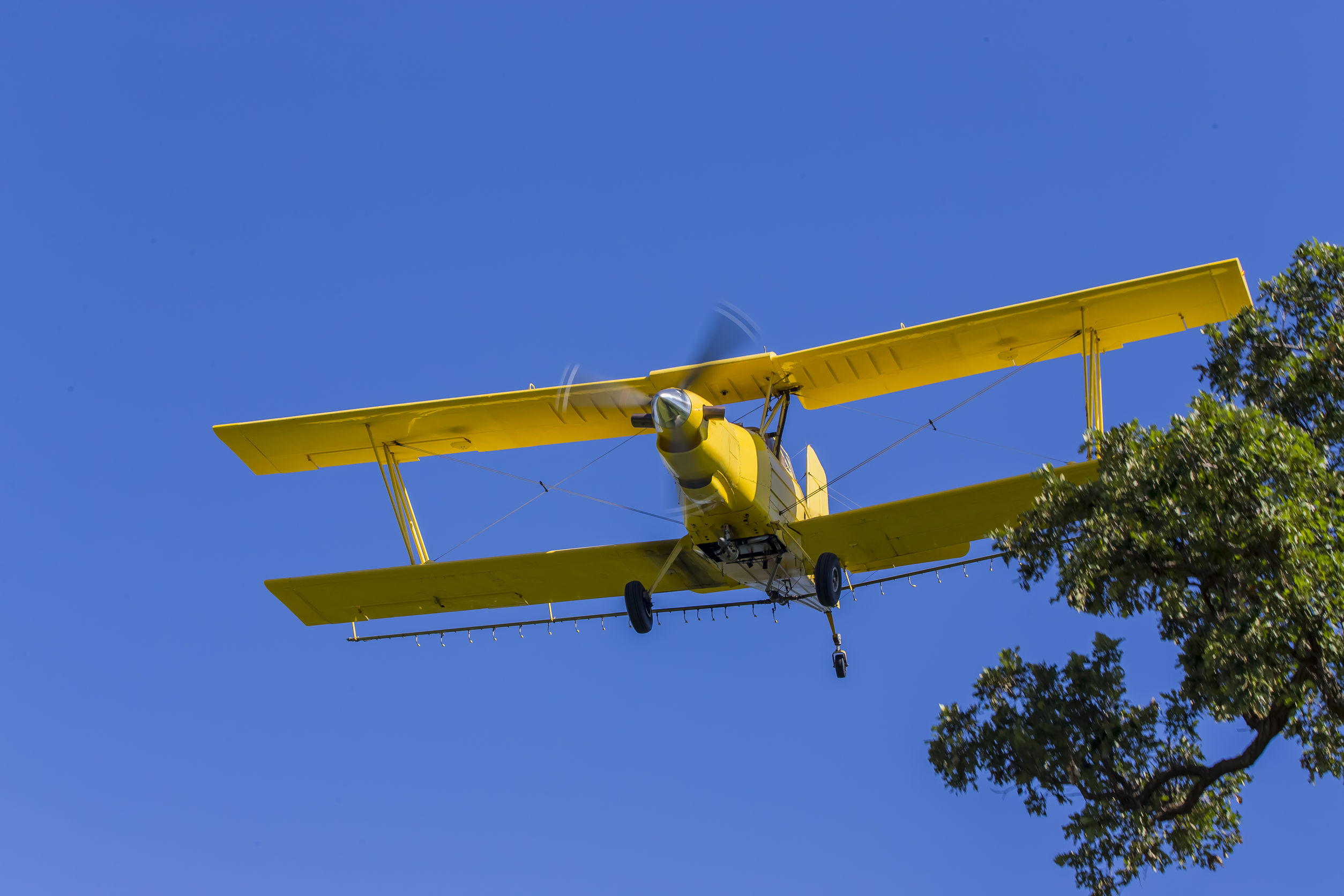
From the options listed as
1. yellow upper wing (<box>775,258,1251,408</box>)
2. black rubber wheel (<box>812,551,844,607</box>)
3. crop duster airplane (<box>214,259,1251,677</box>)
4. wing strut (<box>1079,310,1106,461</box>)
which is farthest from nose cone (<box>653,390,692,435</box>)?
wing strut (<box>1079,310,1106,461</box>)

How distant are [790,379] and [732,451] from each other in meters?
2.58

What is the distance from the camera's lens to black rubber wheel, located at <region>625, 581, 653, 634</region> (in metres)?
15.5

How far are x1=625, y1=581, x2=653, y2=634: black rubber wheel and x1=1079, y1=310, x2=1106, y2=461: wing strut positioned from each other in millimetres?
5903

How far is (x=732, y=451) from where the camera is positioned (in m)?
14.9

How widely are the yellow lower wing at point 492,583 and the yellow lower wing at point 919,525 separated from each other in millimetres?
1641

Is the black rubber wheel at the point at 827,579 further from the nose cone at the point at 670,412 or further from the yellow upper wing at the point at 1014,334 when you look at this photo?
the yellow upper wing at the point at 1014,334

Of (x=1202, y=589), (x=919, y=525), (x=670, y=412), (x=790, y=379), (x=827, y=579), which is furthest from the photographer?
(x=790, y=379)

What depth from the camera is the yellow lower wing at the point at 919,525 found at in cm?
1500

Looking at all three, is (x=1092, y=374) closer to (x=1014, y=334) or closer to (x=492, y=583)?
(x=1014, y=334)

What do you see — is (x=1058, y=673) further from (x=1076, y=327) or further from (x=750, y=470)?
(x=1076, y=327)

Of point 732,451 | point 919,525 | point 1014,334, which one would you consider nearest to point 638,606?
point 732,451

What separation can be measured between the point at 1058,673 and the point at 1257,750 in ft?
6.17

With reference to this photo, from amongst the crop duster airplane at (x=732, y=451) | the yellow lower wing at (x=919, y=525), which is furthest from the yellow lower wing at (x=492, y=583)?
the yellow lower wing at (x=919, y=525)

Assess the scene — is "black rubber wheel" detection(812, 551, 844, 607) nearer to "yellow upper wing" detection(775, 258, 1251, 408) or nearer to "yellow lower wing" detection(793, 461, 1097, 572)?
"yellow lower wing" detection(793, 461, 1097, 572)
